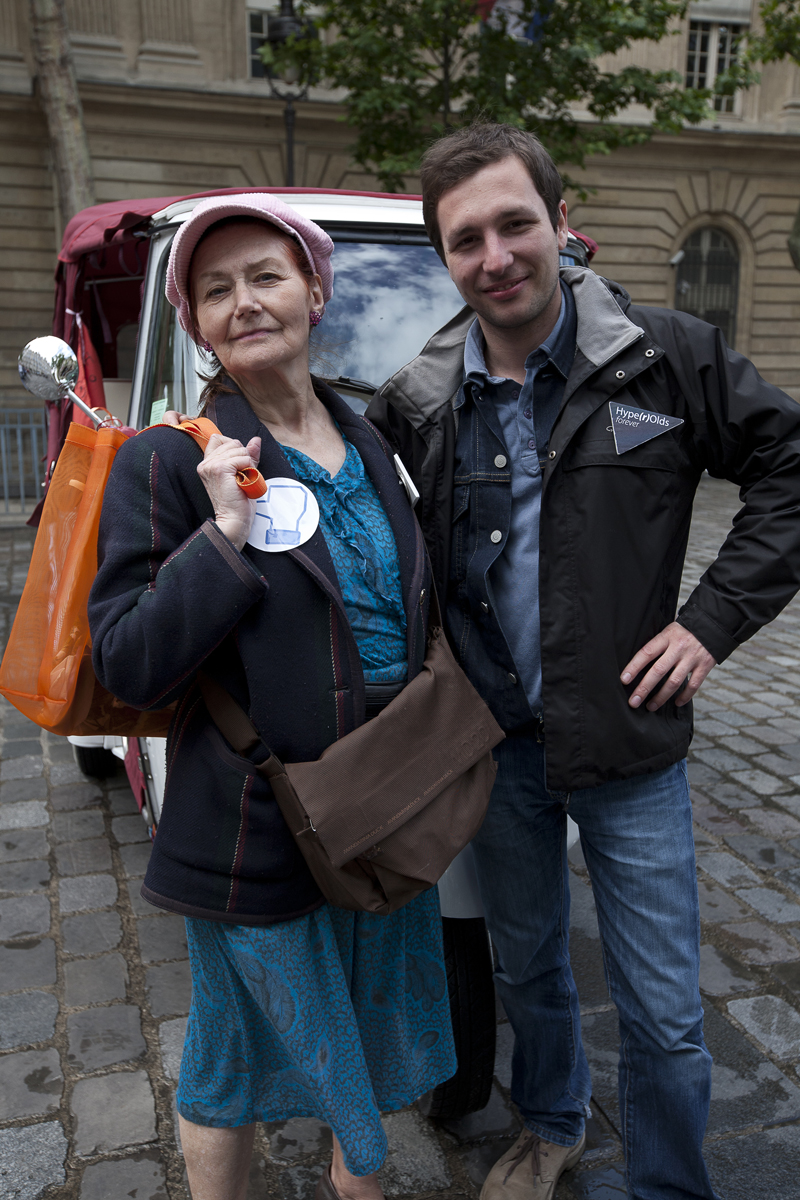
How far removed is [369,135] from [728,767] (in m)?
12.5

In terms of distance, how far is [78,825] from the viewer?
4270 mm

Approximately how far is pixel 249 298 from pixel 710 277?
22.4m

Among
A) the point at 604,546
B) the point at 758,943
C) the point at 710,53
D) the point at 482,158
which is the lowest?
the point at 758,943

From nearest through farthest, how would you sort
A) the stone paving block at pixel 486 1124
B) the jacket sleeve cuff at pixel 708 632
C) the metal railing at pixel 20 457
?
the jacket sleeve cuff at pixel 708 632
the stone paving block at pixel 486 1124
the metal railing at pixel 20 457

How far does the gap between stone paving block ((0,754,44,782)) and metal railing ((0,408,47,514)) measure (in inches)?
317

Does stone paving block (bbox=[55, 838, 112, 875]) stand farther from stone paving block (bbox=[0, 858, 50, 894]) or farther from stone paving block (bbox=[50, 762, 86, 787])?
stone paving block (bbox=[50, 762, 86, 787])

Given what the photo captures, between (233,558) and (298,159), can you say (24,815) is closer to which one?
(233,558)

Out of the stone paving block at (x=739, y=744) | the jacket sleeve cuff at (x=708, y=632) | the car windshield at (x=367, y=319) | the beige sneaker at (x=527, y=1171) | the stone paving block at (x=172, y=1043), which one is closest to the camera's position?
the jacket sleeve cuff at (x=708, y=632)

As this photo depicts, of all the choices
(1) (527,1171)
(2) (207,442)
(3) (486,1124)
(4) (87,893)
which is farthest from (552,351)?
(4) (87,893)

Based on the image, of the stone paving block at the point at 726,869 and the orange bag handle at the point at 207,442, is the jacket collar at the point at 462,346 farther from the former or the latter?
the stone paving block at the point at 726,869

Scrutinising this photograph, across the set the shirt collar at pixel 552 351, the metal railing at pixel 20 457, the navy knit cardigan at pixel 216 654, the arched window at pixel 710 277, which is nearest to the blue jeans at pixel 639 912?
the navy knit cardigan at pixel 216 654

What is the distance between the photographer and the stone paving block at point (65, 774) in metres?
4.79

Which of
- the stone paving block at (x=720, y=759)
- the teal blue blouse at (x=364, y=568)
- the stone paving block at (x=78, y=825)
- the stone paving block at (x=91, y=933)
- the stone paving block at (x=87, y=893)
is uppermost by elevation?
the teal blue blouse at (x=364, y=568)

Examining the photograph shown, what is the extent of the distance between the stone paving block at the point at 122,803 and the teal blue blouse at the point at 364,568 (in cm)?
281
